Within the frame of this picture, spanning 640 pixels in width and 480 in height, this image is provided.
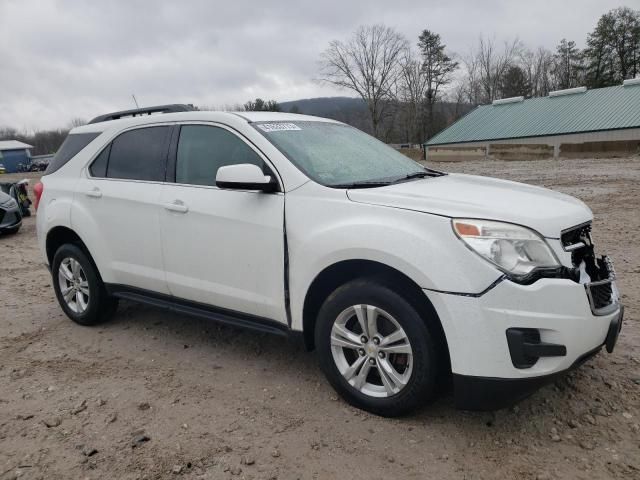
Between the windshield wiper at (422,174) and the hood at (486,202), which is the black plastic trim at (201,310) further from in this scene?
the windshield wiper at (422,174)

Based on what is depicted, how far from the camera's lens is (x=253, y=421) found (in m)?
3.08

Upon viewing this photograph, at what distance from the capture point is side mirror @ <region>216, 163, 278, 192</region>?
3.18 m

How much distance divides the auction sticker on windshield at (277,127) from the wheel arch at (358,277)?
114 centimetres

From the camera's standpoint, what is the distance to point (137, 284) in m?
4.20

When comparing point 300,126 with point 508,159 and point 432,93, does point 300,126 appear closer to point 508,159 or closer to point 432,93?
point 508,159

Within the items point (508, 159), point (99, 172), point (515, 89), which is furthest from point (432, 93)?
point (99, 172)

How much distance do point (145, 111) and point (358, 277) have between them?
9.02ft

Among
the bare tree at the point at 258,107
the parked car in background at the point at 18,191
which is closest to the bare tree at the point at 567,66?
the bare tree at the point at 258,107

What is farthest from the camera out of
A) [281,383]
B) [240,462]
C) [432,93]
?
[432,93]

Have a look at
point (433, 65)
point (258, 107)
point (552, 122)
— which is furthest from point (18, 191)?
point (433, 65)

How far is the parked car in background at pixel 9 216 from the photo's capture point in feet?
35.8

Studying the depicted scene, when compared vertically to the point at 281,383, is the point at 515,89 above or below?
above

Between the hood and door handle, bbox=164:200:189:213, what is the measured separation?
1.29 m

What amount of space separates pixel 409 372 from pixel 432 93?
66.6m
